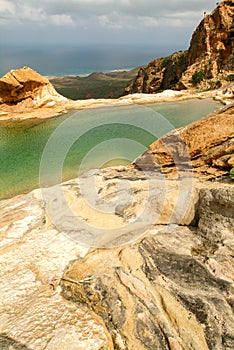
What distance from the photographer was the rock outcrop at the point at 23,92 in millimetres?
31016

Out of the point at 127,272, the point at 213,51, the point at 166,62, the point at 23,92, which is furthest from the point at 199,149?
the point at 166,62

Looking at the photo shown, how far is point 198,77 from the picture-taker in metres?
42.9

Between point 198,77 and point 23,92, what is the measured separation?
88.7ft

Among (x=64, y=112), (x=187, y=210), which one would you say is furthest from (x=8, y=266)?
(x=64, y=112)

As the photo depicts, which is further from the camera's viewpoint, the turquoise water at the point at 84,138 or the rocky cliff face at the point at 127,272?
the turquoise water at the point at 84,138

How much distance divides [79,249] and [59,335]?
2193mm

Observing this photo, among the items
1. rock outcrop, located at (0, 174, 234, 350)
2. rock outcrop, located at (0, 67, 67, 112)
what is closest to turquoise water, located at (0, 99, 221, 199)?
rock outcrop, located at (0, 67, 67, 112)

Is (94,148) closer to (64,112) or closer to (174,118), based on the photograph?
(174,118)

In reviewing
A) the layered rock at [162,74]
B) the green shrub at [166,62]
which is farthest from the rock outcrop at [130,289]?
the green shrub at [166,62]

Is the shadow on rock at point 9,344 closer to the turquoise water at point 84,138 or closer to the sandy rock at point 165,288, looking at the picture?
the sandy rock at point 165,288

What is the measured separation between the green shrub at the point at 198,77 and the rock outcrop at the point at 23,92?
23106mm

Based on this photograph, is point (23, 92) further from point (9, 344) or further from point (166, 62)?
point (166, 62)

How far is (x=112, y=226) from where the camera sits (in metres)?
6.95

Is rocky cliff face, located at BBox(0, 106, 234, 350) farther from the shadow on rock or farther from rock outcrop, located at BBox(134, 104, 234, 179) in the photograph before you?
rock outcrop, located at BBox(134, 104, 234, 179)
